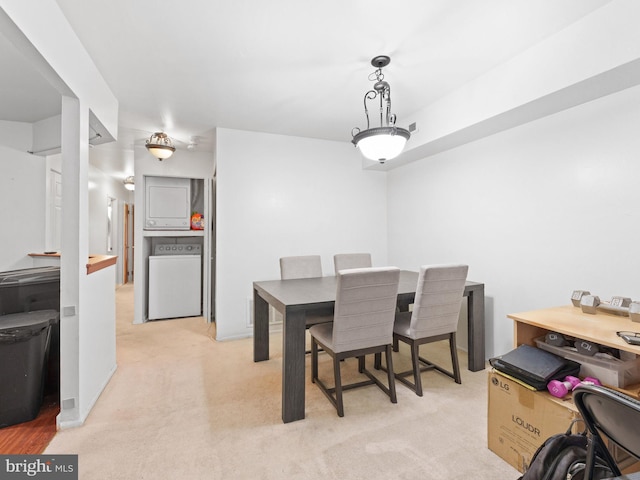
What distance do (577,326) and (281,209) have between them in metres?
3.10

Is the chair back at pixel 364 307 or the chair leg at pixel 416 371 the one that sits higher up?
the chair back at pixel 364 307

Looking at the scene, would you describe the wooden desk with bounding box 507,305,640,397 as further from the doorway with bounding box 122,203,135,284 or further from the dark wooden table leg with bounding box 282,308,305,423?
the doorway with bounding box 122,203,135,284

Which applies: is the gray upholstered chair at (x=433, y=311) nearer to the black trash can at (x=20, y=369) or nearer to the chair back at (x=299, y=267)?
the chair back at (x=299, y=267)

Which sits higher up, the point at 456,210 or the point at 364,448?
the point at 456,210

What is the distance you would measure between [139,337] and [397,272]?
330 cm

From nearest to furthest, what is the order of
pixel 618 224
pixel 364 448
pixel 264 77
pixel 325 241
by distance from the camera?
1. pixel 364 448
2. pixel 618 224
3. pixel 264 77
4. pixel 325 241

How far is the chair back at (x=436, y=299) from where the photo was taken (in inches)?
90.5

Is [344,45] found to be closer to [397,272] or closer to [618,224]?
[397,272]

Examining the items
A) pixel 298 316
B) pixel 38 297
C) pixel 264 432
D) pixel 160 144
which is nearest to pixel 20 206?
pixel 38 297

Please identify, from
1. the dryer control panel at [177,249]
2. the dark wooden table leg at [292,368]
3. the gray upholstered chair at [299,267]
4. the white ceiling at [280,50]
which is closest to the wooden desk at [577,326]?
the dark wooden table leg at [292,368]

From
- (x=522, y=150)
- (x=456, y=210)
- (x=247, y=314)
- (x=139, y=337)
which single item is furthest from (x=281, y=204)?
(x=522, y=150)

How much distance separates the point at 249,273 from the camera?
3791mm

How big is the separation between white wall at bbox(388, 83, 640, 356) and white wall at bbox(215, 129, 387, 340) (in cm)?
99

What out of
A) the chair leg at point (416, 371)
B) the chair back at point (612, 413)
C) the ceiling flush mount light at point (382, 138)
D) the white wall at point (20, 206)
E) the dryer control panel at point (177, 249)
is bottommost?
the chair leg at point (416, 371)
